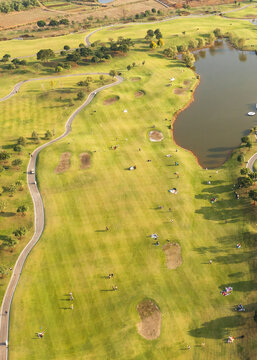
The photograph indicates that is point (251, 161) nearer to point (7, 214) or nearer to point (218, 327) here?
point (218, 327)

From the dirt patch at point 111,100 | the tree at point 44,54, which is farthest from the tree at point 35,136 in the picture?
the tree at point 44,54

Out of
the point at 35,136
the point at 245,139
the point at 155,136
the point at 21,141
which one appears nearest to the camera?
the point at 245,139

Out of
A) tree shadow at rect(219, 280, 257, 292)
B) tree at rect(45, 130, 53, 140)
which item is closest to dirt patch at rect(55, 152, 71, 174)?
tree at rect(45, 130, 53, 140)

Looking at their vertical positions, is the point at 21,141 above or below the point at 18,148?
above

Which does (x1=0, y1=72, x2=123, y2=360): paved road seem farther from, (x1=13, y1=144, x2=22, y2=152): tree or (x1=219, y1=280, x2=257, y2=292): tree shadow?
(x1=219, y1=280, x2=257, y2=292): tree shadow

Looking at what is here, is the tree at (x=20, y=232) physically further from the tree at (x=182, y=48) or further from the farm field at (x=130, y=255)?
the tree at (x=182, y=48)

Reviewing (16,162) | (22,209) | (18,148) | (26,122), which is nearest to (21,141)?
(18,148)
